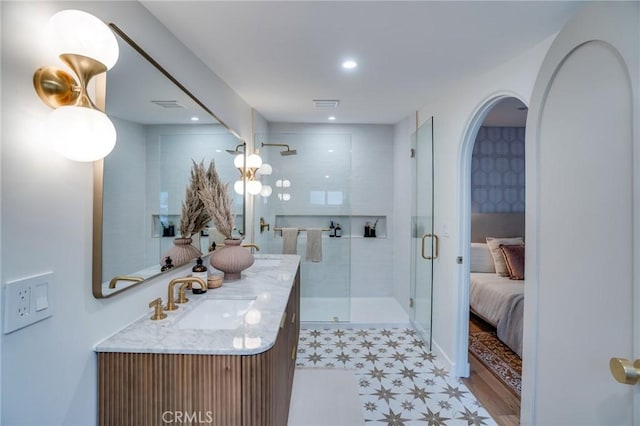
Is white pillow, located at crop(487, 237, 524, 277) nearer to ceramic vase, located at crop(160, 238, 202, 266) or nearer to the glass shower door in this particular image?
the glass shower door

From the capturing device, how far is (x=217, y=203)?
181 cm

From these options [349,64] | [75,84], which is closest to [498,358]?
[349,64]

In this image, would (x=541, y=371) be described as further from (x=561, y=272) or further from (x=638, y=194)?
(x=638, y=194)

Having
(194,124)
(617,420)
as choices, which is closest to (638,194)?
(617,420)

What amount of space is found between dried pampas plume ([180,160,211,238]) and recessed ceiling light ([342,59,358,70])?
1163 millimetres

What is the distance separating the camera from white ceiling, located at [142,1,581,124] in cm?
143

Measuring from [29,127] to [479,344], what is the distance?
140 inches

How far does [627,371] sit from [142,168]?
1805mm

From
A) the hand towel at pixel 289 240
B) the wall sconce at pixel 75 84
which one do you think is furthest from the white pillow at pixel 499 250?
the wall sconce at pixel 75 84

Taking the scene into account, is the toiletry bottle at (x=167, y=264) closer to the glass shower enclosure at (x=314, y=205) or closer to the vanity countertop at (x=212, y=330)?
the vanity countertop at (x=212, y=330)

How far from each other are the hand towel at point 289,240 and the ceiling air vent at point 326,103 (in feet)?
4.71

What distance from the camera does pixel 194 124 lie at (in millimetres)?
1846

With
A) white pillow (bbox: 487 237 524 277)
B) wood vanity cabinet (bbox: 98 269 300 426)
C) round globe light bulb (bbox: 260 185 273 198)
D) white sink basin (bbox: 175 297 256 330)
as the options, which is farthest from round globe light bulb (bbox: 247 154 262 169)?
white pillow (bbox: 487 237 524 277)

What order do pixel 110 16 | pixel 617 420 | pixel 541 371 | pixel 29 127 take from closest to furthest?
pixel 29 127 < pixel 617 420 < pixel 110 16 < pixel 541 371
